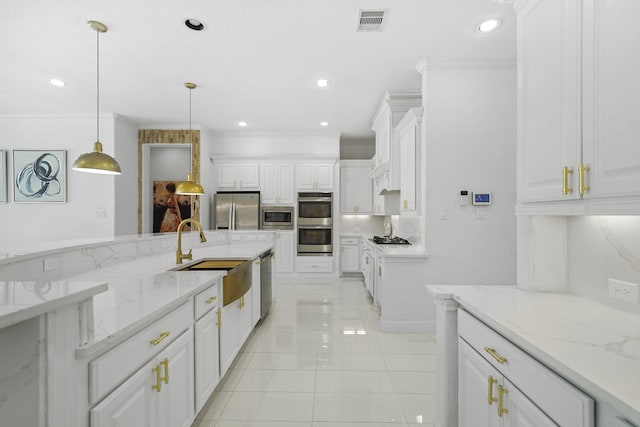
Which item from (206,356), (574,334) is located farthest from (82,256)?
(574,334)

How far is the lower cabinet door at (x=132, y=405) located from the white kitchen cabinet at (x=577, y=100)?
187cm

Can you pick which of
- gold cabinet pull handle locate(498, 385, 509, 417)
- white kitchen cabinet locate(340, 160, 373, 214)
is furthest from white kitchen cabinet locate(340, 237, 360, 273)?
gold cabinet pull handle locate(498, 385, 509, 417)

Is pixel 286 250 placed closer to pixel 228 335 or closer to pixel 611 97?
pixel 228 335

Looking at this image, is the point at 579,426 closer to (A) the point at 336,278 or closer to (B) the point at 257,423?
(B) the point at 257,423

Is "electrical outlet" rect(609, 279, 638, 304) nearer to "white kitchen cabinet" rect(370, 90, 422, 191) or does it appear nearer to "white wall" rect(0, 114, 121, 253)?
"white kitchen cabinet" rect(370, 90, 422, 191)

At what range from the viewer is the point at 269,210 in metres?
6.10

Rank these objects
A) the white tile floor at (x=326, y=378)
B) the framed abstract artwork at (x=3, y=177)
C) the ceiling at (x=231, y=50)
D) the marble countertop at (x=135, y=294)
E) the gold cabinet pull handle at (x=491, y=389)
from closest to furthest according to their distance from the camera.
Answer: the marble countertop at (x=135, y=294) → the gold cabinet pull handle at (x=491, y=389) → the white tile floor at (x=326, y=378) → the ceiling at (x=231, y=50) → the framed abstract artwork at (x=3, y=177)

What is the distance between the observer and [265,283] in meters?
3.62

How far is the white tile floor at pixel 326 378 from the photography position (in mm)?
1972

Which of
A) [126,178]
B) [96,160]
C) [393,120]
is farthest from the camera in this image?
[126,178]

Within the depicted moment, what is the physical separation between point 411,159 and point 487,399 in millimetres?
2853

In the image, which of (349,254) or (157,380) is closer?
(157,380)

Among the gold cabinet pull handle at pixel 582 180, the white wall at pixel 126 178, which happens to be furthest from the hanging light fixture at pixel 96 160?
the gold cabinet pull handle at pixel 582 180

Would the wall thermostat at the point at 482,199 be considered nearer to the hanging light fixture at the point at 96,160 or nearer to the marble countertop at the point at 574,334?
the marble countertop at the point at 574,334
